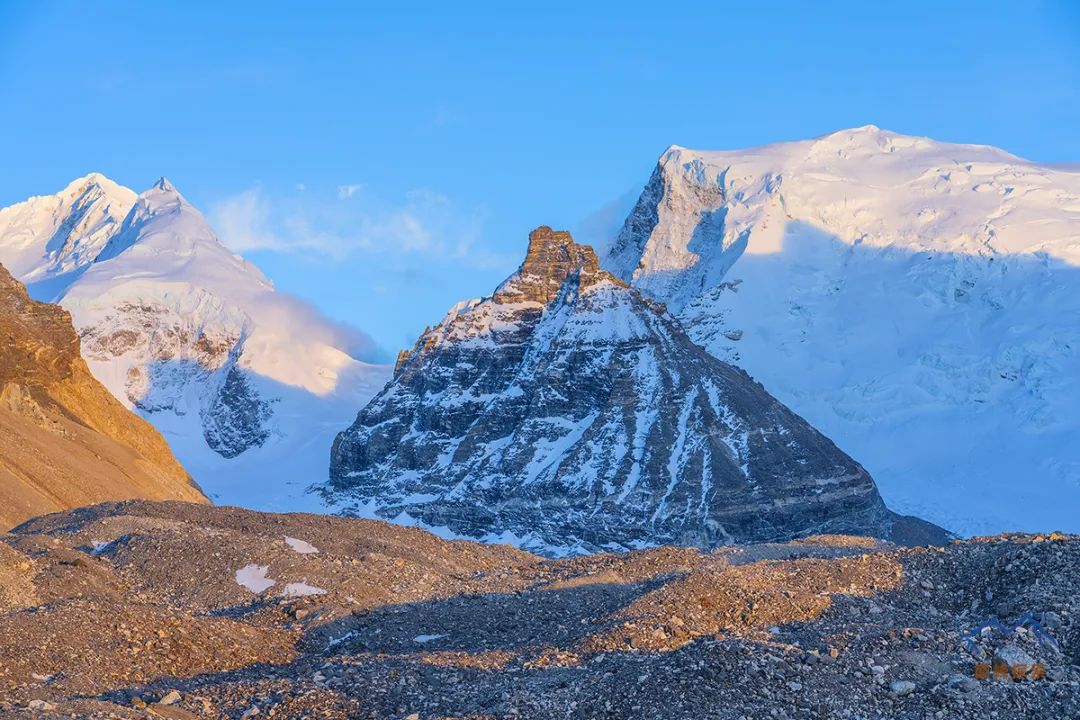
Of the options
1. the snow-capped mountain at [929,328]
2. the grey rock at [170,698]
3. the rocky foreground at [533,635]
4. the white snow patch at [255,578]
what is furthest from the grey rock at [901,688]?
the snow-capped mountain at [929,328]

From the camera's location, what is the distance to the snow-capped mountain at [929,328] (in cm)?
14962

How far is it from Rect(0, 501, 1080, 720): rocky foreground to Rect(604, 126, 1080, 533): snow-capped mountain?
108 meters

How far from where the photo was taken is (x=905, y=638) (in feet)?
83.6

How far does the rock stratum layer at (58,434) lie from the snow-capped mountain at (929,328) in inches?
3190

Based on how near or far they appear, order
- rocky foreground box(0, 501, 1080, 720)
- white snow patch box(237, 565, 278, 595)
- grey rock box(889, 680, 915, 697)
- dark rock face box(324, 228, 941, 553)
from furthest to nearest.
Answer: dark rock face box(324, 228, 941, 553) < white snow patch box(237, 565, 278, 595) < rocky foreground box(0, 501, 1080, 720) < grey rock box(889, 680, 915, 697)

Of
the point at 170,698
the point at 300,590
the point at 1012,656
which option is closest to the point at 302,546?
the point at 300,590

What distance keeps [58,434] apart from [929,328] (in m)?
117

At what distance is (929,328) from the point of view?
17438 cm

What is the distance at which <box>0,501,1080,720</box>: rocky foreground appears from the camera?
23531 mm

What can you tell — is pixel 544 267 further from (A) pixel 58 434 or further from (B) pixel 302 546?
(B) pixel 302 546

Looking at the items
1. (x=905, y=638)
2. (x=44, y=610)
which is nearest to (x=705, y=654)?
(x=905, y=638)

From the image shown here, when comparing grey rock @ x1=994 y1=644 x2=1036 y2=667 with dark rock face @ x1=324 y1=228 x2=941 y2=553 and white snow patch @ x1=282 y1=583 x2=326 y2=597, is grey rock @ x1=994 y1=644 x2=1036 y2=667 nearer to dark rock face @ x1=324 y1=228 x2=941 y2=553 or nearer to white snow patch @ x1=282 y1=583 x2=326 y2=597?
white snow patch @ x1=282 y1=583 x2=326 y2=597

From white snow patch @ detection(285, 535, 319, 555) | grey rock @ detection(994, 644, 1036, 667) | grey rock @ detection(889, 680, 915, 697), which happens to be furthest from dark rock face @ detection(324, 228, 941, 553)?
grey rock @ detection(889, 680, 915, 697)

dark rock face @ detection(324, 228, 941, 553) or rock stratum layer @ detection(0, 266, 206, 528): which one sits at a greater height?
dark rock face @ detection(324, 228, 941, 553)
